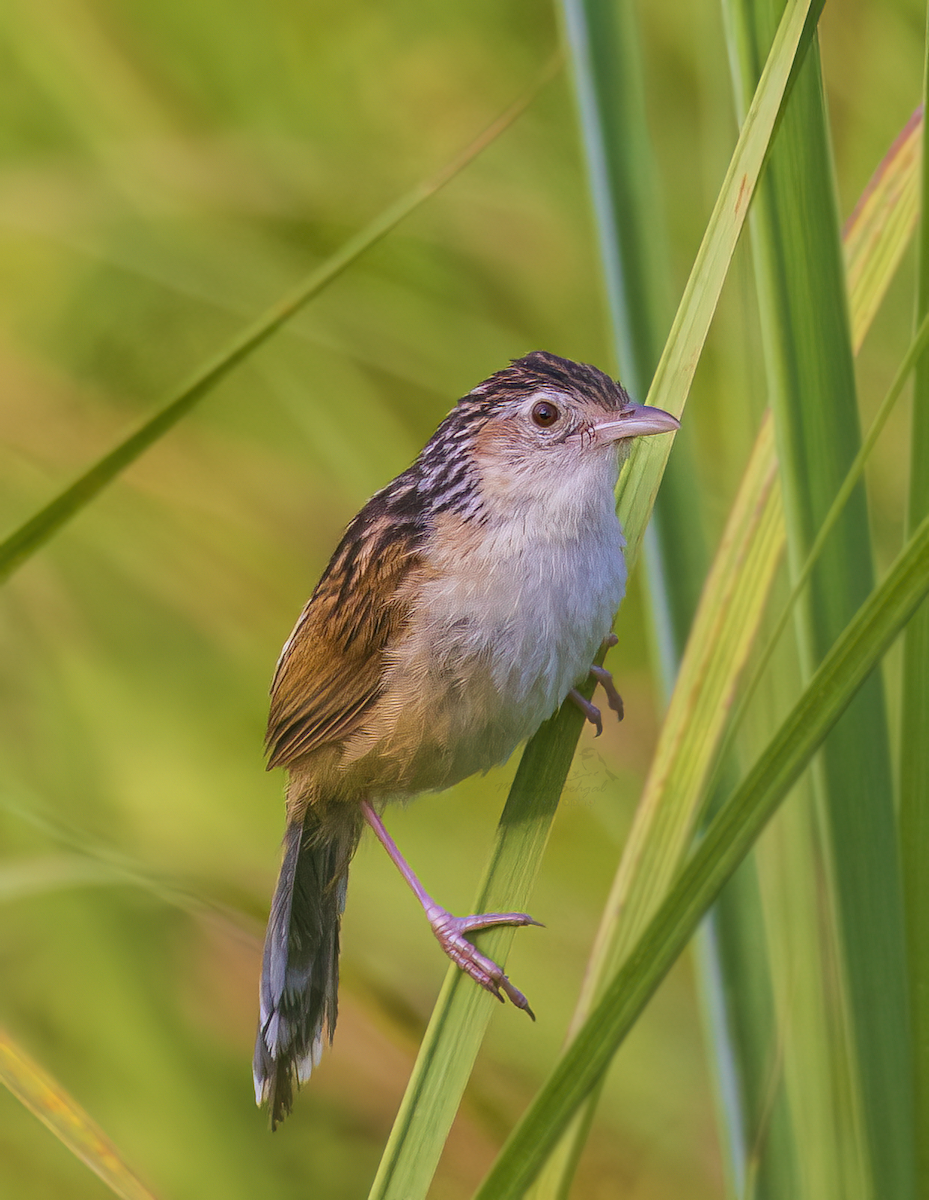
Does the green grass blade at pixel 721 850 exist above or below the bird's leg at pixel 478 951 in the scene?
above

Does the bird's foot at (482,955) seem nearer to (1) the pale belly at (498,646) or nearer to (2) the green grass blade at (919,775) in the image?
(1) the pale belly at (498,646)

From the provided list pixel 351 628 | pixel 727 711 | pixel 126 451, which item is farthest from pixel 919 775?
pixel 126 451

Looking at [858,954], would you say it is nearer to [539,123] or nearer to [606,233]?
[606,233]

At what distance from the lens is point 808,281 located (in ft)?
4.49

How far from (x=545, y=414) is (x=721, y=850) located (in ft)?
3.12

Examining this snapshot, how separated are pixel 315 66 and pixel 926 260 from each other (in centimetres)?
237

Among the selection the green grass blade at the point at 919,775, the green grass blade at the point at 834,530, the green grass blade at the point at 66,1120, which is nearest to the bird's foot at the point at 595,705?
the green grass blade at the point at 834,530

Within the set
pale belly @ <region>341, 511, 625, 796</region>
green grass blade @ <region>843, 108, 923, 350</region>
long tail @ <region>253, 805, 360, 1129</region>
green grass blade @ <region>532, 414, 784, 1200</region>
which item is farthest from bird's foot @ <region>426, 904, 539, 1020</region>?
green grass blade @ <region>843, 108, 923, 350</region>

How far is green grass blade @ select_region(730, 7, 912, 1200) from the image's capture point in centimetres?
134

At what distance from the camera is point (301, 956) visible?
208 centimetres

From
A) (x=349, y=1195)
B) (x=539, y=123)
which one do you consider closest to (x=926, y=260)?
(x=539, y=123)

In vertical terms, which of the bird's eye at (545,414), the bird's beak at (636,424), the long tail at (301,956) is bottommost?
the long tail at (301,956)

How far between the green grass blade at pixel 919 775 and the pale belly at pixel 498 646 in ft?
1.62

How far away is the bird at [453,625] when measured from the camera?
5.42ft
